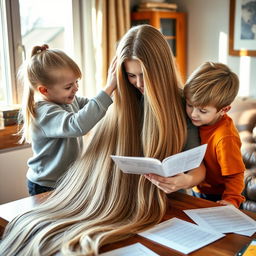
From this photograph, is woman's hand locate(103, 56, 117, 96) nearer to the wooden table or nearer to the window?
the wooden table

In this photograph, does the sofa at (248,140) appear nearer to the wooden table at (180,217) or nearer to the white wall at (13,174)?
the wooden table at (180,217)

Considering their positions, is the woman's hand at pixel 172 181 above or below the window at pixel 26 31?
below

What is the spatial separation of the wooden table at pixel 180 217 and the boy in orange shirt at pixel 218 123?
0.45 ft

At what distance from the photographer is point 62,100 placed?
1934mm

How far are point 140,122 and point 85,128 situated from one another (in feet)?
0.79

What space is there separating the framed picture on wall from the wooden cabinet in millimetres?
467

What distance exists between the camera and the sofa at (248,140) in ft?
7.53

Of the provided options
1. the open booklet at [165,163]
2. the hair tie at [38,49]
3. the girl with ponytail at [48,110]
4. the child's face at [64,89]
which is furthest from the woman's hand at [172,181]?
the hair tie at [38,49]

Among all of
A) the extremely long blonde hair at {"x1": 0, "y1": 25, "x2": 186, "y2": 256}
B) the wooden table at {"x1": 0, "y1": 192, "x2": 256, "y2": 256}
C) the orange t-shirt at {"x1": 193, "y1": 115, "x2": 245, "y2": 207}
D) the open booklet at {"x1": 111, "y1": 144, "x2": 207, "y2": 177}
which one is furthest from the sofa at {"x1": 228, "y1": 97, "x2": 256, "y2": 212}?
the open booklet at {"x1": 111, "y1": 144, "x2": 207, "y2": 177}

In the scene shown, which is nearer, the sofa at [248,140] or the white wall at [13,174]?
the sofa at [248,140]

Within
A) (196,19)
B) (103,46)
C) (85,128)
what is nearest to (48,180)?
(85,128)

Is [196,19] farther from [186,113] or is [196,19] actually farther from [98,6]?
[186,113]

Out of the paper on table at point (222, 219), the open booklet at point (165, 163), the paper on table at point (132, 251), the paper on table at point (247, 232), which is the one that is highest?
the open booklet at point (165, 163)

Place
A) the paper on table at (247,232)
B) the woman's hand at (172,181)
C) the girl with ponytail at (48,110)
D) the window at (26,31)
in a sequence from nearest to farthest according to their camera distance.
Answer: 1. the paper on table at (247,232)
2. the woman's hand at (172,181)
3. the girl with ponytail at (48,110)
4. the window at (26,31)
